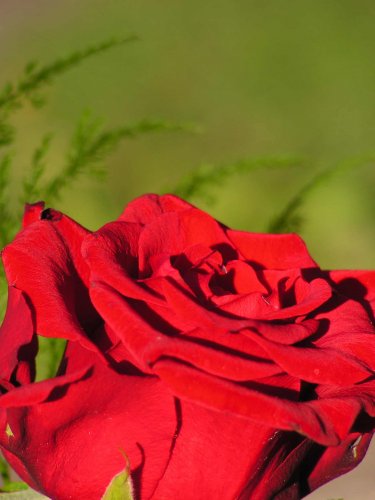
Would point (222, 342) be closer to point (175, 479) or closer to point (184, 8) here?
point (175, 479)

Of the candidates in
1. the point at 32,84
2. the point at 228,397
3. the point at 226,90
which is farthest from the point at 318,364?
the point at 226,90

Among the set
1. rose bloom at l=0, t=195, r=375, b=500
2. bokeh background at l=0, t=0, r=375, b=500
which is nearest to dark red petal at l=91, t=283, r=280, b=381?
rose bloom at l=0, t=195, r=375, b=500

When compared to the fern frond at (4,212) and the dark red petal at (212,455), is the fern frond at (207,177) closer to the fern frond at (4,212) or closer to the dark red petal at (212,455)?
the fern frond at (4,212)

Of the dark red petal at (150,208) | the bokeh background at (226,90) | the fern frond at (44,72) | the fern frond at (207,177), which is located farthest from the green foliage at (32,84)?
the bokeh background at (226,90)

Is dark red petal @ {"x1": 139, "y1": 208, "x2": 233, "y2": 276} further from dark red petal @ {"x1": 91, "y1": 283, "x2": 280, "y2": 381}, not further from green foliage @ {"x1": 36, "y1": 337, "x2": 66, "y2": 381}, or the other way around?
green foliage @ {"x1": 36, "y1": 337, "x2": 66, "y2": 381}

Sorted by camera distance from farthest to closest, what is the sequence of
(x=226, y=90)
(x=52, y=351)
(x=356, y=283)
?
(x=226, y=90), (x=52, y=351), (x=356, y=283)

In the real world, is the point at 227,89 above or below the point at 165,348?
above

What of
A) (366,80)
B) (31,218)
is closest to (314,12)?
(366,80)

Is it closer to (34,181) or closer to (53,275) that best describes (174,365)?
(53,275)
